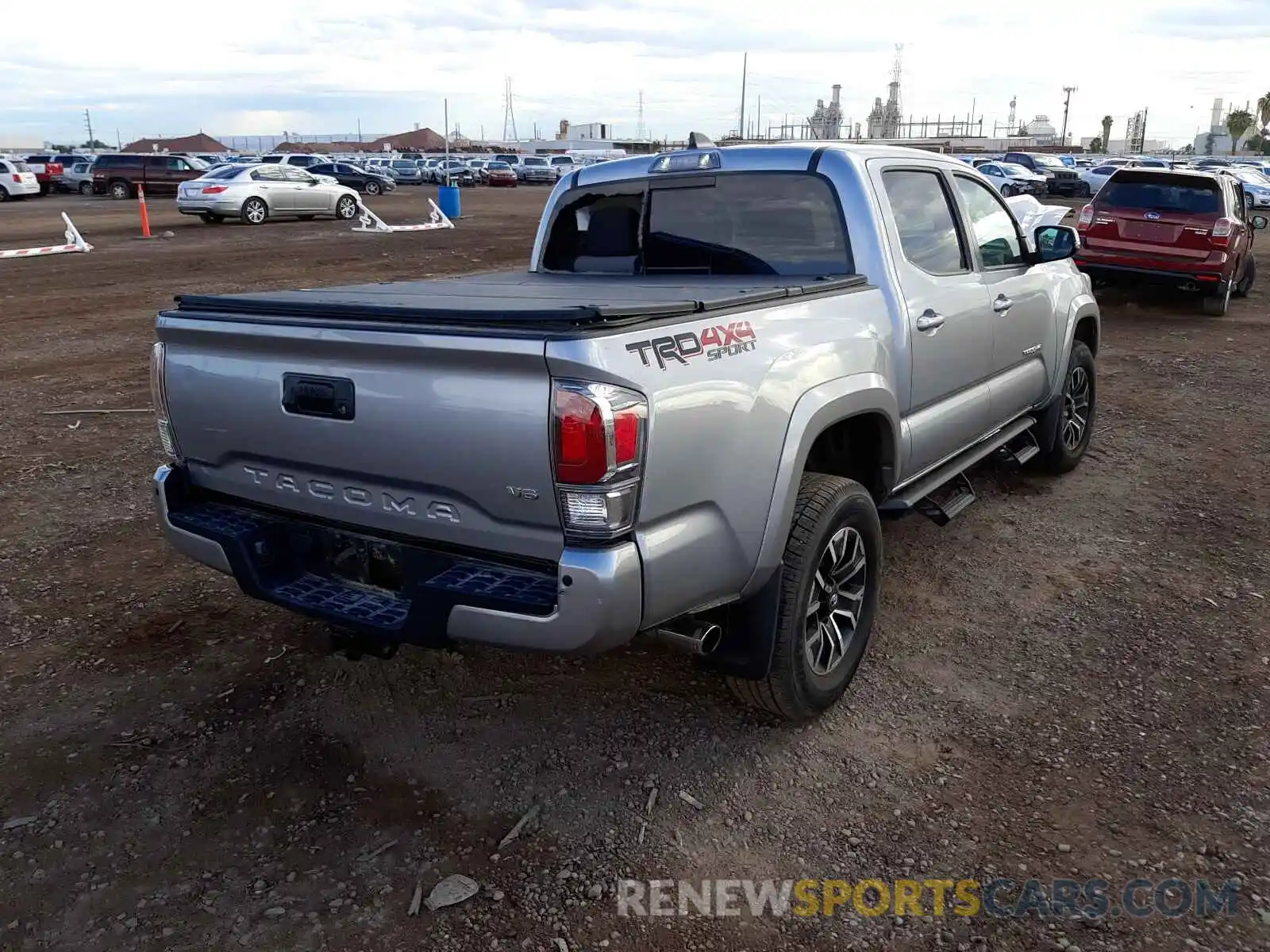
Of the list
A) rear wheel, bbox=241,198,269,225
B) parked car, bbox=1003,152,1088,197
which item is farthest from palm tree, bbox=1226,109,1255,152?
rear wheel, bbox=241,198,269,225

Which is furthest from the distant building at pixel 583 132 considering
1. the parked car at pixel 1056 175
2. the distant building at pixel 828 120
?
the parked car at pixel 1056 175

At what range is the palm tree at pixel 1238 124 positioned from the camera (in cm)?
12211

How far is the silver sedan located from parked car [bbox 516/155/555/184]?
29.2 metres

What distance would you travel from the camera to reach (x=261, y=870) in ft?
9.28

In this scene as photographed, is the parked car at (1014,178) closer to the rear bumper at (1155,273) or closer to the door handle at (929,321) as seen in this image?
the rear bumper at (1155,273)

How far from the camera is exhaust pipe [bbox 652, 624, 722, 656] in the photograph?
292 cm

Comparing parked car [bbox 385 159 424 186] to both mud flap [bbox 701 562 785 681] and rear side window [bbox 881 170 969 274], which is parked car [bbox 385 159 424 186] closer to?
rear side window [bbox 881 170 969 274]

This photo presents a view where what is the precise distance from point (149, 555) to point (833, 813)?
373 cm

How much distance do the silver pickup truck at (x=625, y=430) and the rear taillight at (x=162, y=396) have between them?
11 mm

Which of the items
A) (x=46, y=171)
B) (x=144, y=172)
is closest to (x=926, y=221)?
(x=144, y=172)

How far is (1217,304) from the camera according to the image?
13047 millimetres

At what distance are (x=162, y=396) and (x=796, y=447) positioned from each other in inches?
84.2

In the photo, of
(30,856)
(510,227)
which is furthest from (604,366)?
(510,227)

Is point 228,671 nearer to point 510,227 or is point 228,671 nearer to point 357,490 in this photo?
point 357,490
